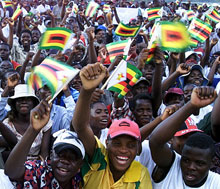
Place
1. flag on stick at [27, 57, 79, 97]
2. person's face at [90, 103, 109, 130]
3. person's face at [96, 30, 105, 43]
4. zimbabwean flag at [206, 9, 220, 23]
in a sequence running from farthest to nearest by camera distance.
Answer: person's face at [96, 30, 105, 43] → zimbabwean flag at [206, 9, 220, 23] → person's face at [90, 103, 109, 130] → flag on stick at [27, 57, 79, 97]

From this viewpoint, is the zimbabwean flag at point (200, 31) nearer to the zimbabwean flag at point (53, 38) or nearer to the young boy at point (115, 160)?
the zimbabwean flag at point (53, 38)

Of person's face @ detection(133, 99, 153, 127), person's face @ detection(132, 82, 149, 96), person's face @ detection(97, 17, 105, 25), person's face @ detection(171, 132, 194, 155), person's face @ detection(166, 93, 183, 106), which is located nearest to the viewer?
person's face @ detection(171, 132, 194, 155)

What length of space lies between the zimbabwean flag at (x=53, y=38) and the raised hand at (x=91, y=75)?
3.22ft

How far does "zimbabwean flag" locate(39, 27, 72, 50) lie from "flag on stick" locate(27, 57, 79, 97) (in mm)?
435

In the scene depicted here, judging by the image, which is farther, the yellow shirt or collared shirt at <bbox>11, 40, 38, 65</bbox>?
collared shirt at <bbox>11, 40, 38, 65</bbox>

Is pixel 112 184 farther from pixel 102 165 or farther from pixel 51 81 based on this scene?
pixel 51 81

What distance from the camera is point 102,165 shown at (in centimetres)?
261

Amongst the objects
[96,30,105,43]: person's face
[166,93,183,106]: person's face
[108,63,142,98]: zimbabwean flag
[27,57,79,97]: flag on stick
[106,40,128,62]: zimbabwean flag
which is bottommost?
[96,30,105,43]: person's face

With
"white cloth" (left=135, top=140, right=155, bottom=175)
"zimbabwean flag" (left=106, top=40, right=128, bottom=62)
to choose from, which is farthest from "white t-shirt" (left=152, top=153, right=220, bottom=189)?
"zimbabwean flag" (left=106, top=40, right=128, bottom=62)

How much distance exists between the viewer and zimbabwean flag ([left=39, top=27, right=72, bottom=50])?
10.6 feet

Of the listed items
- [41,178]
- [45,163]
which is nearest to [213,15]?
[45,163]

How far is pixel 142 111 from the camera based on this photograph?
12.4ft

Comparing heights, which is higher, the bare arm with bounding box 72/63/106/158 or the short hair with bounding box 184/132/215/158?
the bare arm with bounding box 72/63/106/158

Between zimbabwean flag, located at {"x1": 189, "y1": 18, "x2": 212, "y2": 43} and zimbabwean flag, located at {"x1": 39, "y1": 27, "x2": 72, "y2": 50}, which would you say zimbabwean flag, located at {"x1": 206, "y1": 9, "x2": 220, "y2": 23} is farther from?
zimbabwean flag, located at {"x1": 39, "y1": 27, "x2": 72, "y2": 50}
